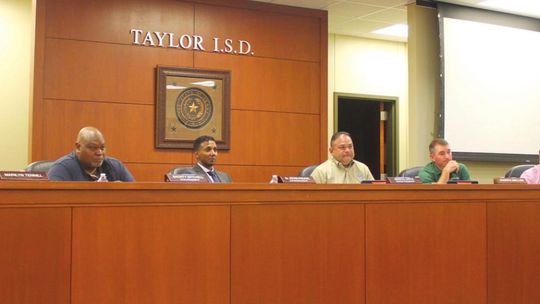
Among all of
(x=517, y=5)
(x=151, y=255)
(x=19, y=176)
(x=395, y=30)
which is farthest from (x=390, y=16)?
(x=19, y=176)

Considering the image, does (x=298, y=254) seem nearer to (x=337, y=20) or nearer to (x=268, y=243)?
(x=268, y=243)

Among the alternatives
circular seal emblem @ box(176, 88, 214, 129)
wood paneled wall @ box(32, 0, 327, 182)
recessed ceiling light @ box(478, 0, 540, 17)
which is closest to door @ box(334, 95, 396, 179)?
wood paneled wall @ box(32, 0, 327, 182)

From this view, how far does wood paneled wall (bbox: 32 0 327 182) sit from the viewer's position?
200 inches

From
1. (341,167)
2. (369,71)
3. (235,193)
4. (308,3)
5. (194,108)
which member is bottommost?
(235,193)

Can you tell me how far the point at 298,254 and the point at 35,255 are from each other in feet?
3.30

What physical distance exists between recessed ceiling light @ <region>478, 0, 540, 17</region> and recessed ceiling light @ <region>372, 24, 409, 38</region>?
1048mm

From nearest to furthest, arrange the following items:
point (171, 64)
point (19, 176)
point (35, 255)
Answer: point (35, 255), point (19, 176), point (171, 64)

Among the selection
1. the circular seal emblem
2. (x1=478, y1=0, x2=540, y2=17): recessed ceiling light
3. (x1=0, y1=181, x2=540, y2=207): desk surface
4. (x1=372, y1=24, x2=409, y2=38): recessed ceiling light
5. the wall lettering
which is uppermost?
(x1=478, y1=0, x2=540, y2=17): recessed ceiling light

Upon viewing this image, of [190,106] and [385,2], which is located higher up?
[385,2]

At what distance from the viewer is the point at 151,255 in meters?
2.34

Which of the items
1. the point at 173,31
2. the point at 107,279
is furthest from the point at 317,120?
the point at 107,279

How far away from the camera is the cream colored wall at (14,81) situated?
18.2ft

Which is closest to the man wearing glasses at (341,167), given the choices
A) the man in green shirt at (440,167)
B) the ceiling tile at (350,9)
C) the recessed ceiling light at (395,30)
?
the man in green shirt at (440,167)

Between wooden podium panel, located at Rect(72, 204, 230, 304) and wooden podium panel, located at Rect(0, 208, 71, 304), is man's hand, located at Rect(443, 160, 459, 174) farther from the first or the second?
wooden podium panel, located at Rect(0, 208, 71, 304)
